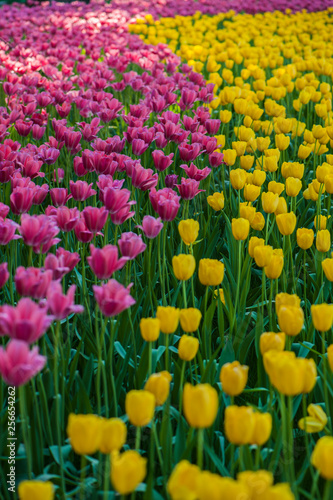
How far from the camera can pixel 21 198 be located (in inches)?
77.6

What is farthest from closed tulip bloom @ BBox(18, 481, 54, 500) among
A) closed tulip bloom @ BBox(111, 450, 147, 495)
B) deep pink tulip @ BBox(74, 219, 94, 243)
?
deep pink tulip @ BBox(74, 219, 94, 243)

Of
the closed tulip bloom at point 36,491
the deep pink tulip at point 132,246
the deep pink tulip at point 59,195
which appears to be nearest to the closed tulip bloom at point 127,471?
the closed tulip bloom at point 36,491

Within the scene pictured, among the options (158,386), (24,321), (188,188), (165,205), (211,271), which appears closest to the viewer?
(24,321)

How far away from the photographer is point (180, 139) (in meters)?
3.06

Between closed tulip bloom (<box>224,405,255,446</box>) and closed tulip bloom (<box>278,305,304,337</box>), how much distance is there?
0.39 m

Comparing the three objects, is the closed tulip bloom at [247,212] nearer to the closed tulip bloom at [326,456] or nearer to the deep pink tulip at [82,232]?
the deep pink tulip at [82,232]

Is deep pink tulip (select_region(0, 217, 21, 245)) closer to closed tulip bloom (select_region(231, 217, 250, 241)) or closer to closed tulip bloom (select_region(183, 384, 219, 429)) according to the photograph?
closed tulip bloom (select_region(231, 217, 250, 241))

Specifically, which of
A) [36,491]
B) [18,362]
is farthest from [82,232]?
[36,491]

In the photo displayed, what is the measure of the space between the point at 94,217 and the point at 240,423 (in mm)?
A: 917

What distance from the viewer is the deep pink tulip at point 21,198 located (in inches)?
77.3

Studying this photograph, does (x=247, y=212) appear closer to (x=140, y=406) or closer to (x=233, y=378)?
(x=233, y=378)

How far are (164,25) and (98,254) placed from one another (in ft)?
28.7

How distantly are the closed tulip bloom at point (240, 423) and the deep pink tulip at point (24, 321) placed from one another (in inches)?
15.2

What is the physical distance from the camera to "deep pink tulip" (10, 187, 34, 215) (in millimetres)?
1964
